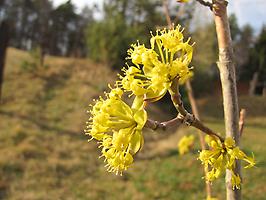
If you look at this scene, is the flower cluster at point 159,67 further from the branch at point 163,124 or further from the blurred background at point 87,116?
the blurred background at point 87,116

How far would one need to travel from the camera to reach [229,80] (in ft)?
2.45

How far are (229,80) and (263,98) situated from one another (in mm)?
15237

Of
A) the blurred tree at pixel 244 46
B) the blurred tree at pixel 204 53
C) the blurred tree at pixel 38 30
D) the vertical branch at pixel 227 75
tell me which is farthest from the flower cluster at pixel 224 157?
the blurred tree at pixel 38 30

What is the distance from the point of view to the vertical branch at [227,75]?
733 millimetres

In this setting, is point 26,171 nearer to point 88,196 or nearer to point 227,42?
point 88,196

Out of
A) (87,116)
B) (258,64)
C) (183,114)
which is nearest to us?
(183,114)

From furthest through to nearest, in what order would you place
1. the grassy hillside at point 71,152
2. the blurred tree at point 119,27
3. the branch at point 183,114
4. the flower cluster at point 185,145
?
the blurred tree at point 119,27
the grassy hillside at point 71,152
the flower cluster at point 185,145
the branch at point 183,114

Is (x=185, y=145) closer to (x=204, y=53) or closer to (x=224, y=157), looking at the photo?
(x=224, y=157)

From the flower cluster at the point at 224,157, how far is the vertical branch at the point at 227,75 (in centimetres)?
1

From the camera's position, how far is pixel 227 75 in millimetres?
754

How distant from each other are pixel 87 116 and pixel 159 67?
10438mm

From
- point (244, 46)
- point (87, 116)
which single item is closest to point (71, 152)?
point (87, 116)

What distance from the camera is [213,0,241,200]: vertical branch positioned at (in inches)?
28.9

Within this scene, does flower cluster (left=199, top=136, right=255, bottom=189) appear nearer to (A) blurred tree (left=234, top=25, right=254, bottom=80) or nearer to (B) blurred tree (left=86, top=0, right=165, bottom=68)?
(B) blurred tree (left=86, top=0, right=165, bottom=68)
